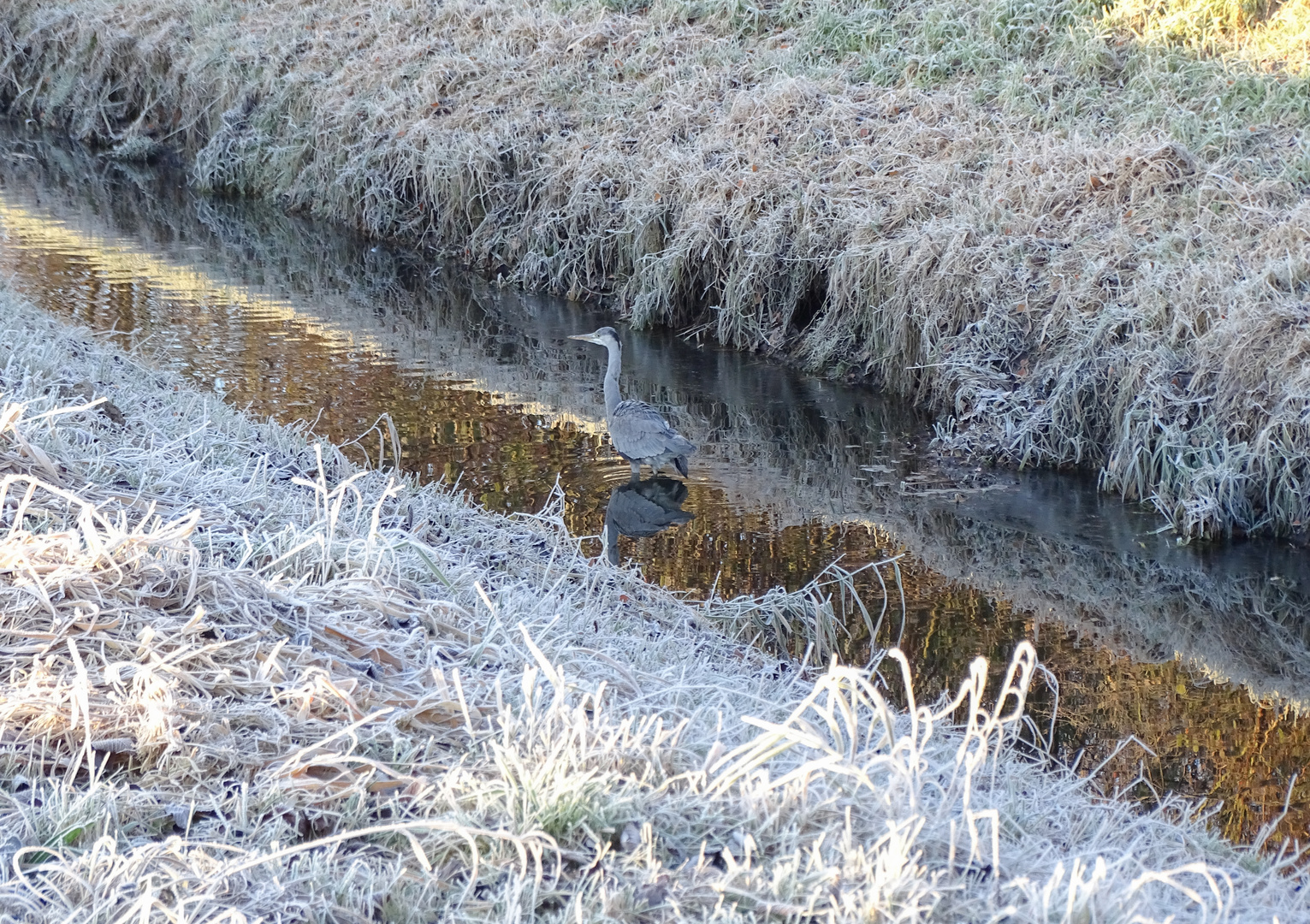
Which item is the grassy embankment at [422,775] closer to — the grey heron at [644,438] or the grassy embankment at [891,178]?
the grey heron at [644,438]

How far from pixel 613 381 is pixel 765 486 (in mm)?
1173

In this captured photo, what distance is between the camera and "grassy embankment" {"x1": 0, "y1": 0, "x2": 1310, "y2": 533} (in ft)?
24.2

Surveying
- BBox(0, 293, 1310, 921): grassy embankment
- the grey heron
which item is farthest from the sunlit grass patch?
BBox(0, 293, 1310, 921): grassy embankment

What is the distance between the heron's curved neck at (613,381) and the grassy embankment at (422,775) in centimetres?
401

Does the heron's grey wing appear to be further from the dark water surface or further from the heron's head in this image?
the heron's head

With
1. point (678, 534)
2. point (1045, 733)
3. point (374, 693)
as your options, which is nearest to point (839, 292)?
point (678, 534)

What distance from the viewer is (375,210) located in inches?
496

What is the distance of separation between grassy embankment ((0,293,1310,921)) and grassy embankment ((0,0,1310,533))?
405 centimetres

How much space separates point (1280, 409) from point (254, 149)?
11.0m

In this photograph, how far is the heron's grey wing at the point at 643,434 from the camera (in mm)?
7328

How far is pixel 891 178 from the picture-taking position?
9.70 metres

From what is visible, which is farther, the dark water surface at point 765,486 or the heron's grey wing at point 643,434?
the heron's grey wing at point 643,434

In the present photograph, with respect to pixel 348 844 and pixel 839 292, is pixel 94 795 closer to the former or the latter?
pixel 348 844

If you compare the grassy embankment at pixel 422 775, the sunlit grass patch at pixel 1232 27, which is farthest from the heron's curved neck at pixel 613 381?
the sunlit grass patch at pixel 1232 27
